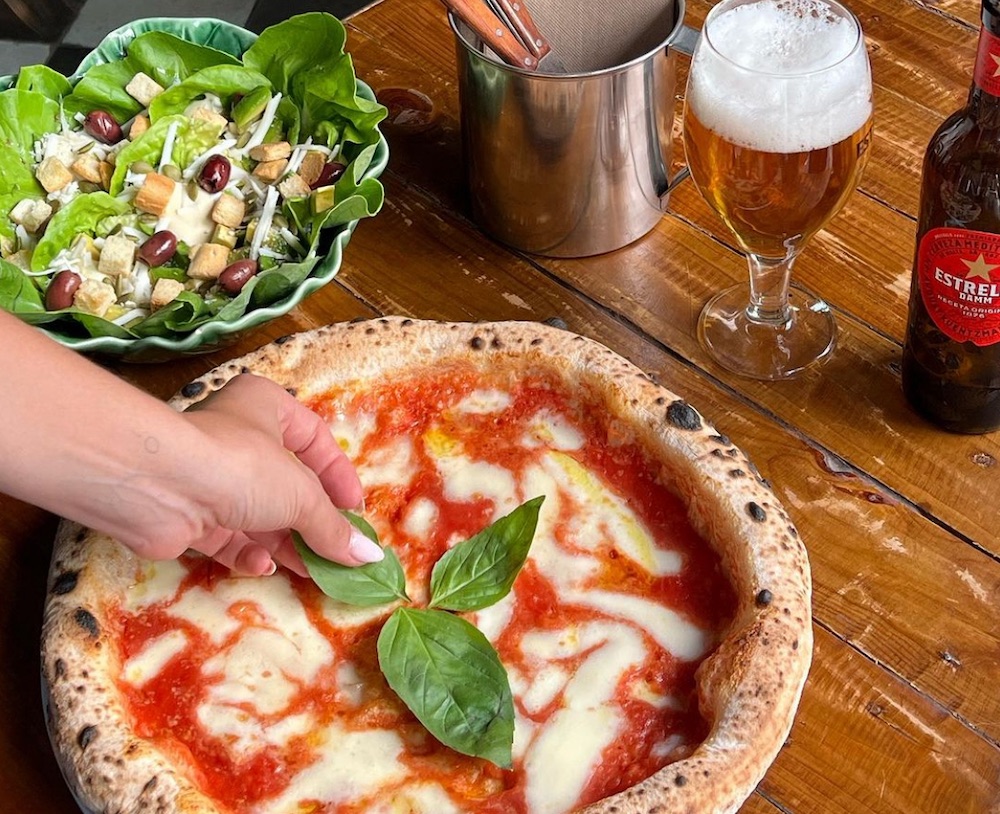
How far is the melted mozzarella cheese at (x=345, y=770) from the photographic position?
1.32m

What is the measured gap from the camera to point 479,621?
1464 millimetres

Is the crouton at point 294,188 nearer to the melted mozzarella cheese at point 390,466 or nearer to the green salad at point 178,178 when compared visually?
the green salad at point 178,178

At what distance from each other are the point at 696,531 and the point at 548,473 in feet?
0.68

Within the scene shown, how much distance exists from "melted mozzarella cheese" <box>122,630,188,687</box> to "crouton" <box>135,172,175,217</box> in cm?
75

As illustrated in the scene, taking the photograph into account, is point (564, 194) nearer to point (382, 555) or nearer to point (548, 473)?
point (548, 473)

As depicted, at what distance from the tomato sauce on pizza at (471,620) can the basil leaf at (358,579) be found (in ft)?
0.17

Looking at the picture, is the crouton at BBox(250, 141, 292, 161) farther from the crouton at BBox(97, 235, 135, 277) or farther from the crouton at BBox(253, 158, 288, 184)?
the crouton at BBox(97, 235, 135, 277)

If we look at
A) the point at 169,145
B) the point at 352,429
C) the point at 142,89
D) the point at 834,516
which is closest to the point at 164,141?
the point at 169,145

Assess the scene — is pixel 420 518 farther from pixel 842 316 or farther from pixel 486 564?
pixel 842 316

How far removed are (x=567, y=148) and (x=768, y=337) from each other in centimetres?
42

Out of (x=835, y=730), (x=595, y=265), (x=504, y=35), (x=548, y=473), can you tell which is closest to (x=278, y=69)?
(x=504, y=35)

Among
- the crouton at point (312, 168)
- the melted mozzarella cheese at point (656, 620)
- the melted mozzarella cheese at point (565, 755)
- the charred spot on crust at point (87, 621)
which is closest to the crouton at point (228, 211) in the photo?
the crouton at point (312, 168)

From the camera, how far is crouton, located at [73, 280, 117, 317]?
1.78 m

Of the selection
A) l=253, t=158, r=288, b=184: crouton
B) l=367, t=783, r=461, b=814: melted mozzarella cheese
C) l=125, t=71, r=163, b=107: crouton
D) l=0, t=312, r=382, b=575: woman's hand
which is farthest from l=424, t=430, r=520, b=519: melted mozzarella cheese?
l=125, t=71, r=163, b=107: crouton
